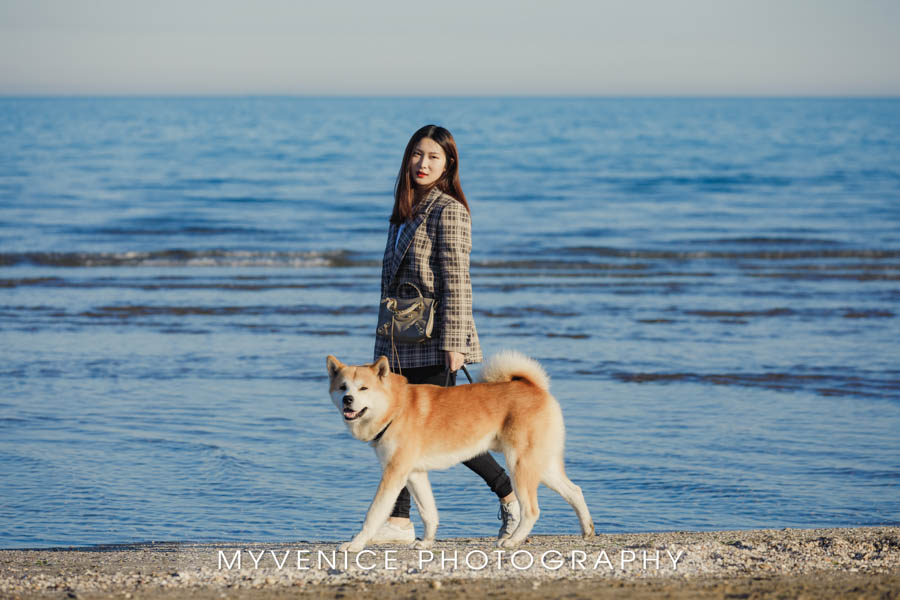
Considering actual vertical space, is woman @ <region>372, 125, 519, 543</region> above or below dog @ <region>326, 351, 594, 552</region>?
above

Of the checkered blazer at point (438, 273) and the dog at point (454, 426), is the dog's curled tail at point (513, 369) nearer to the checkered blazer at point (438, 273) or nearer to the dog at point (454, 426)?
the dog at point (454, 426)

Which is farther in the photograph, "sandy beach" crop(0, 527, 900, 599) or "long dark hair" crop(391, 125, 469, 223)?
"long dark hair" crop(391, 125, 469, 223)

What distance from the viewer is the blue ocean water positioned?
608cm

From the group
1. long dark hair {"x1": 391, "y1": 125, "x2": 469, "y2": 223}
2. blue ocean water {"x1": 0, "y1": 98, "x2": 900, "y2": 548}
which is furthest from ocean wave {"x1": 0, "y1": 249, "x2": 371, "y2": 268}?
long dark hair {"x1": 391, "y1": 125, "x2": 469, "y2": 223}

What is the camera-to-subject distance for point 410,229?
16.2 ft

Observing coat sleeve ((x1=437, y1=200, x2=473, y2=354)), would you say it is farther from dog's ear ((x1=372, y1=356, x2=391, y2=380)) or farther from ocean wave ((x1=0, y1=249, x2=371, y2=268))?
ocean wave ((x1=0, y1=249, x2=371, y2=268))

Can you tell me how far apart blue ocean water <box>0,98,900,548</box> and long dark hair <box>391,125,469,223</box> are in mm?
1974

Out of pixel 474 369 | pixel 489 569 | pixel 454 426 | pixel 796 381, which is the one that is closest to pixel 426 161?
pixel 454 426

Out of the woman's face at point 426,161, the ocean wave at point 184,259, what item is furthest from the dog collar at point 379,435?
the ocean wave at point 184,259

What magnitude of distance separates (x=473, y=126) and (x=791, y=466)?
6525 cm

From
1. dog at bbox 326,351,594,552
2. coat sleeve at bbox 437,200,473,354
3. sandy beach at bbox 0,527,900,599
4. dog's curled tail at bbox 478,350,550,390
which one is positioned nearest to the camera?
sandy beach at bbox 0,527,900,599

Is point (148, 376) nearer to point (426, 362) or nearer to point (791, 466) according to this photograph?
point (426, 362)

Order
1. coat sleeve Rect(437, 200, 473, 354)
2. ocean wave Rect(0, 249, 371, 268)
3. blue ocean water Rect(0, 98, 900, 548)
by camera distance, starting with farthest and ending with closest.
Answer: ocean wave Rect(0, 249, 371, 268)
blue ocean water Rect(0, 98, 900, 548)
coat sleeve Rect(437, 200, 473, 354)

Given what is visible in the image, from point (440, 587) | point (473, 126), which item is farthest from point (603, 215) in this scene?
point (473, 126)
